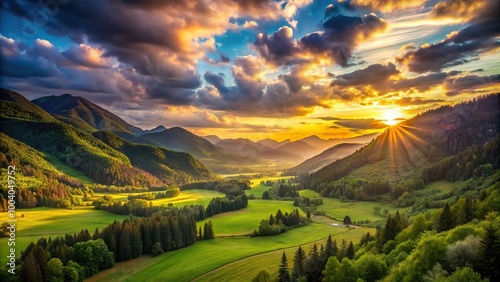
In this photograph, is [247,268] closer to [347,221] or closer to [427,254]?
[427,254]

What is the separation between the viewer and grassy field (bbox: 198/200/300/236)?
126 m

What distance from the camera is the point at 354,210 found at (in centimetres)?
16725

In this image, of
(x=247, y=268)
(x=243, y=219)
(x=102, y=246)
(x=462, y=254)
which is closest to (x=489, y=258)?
(x=462, y=254)

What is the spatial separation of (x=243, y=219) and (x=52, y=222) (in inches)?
3235

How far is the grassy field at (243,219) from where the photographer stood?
126 meters

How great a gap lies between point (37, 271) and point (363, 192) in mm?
177911

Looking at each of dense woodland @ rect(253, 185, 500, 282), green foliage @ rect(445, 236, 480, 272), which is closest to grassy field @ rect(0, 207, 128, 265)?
dense woodland @ rect(253, 185, 500, 282)

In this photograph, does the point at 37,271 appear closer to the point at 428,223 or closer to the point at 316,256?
the point at 316,256

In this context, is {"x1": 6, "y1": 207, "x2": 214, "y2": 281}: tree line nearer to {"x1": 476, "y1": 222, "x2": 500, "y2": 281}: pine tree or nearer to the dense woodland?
the dense woodland

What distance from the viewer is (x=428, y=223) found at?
2623 inches

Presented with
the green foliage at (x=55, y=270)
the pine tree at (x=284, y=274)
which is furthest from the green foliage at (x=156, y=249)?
the pine tree at (x=284, y=274)

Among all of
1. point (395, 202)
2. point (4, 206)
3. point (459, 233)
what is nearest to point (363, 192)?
point (395, 202)

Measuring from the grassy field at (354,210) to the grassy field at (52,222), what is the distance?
360 feet

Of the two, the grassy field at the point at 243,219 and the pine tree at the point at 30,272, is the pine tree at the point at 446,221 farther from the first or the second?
the pine tree at the point at 30,272
